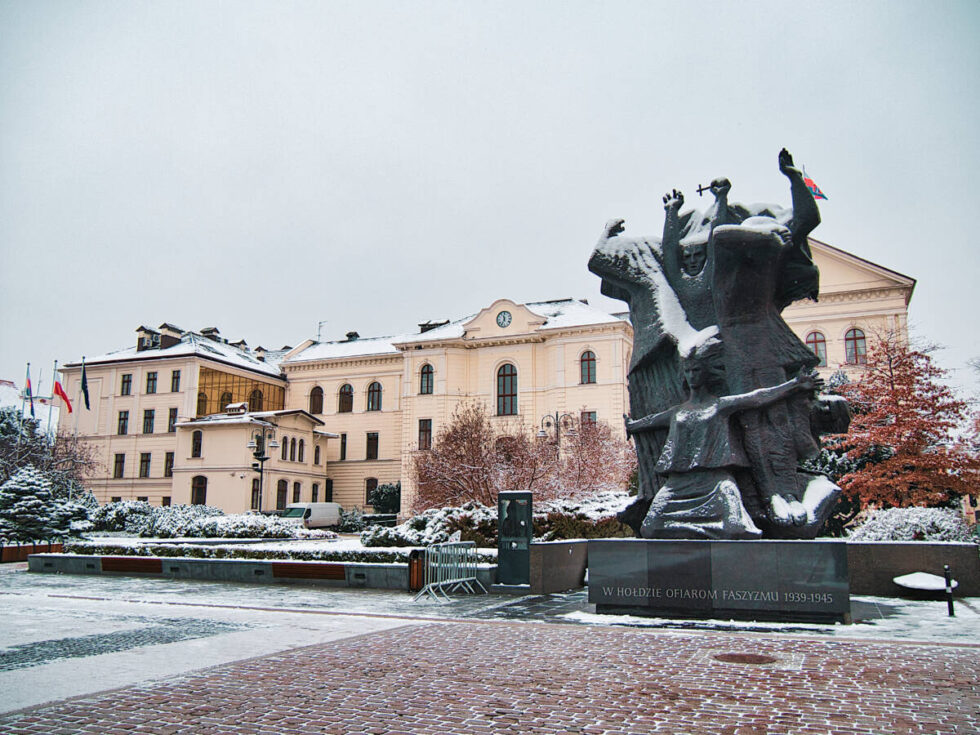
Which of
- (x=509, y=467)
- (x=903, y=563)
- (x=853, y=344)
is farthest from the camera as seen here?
(x=853, y=344)

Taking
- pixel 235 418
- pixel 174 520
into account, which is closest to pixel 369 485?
pixel 235 418

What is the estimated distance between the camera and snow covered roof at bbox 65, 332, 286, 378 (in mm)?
53875

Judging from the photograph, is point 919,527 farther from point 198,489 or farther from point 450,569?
point 198,489

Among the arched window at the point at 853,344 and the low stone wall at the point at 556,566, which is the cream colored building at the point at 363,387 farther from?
the low stone wall at the point at 556,566

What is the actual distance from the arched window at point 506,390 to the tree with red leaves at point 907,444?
2634 centimetres

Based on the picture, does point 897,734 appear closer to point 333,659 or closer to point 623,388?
point 333,659

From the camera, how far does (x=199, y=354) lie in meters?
52.8

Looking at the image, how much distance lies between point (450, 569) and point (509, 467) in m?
12.9

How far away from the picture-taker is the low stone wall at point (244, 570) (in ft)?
50.4

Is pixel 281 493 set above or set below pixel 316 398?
below

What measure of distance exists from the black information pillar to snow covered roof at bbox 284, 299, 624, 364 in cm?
3219

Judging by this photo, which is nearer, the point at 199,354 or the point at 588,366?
the point at 588,366

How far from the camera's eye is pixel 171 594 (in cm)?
1445

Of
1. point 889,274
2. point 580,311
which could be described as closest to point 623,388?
point 580,311
